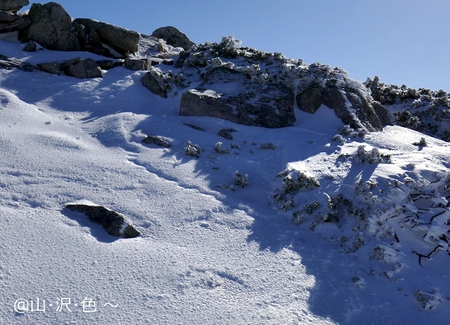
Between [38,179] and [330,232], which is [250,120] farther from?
[38,179]

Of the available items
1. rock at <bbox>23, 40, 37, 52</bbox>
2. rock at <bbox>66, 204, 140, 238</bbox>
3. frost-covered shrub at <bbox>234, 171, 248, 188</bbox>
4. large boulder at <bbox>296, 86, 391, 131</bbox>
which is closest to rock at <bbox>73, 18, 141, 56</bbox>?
rock at <bbox>23, 40, 37, 52</bbox>

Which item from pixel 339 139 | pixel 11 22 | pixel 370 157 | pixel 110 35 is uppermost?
pixel 110 35

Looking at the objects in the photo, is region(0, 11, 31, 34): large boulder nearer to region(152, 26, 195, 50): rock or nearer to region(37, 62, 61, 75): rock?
region(37, 62, 61, 75): rock

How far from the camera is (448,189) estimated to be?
23.7 feet

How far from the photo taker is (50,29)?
1323 cm

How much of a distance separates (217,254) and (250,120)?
5.45 meters

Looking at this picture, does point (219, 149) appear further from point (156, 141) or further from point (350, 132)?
point (350, 132)

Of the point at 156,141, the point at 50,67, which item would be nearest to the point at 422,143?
the point at 156,141

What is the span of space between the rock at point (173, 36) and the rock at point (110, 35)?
236 inches

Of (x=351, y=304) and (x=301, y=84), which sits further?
(x=301, y=84)

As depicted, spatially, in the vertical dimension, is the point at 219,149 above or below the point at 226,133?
below

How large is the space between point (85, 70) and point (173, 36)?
9539mm

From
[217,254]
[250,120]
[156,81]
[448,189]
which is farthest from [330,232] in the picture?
[156,81]

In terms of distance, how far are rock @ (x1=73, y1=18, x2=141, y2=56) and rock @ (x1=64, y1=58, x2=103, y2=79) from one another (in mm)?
2209
